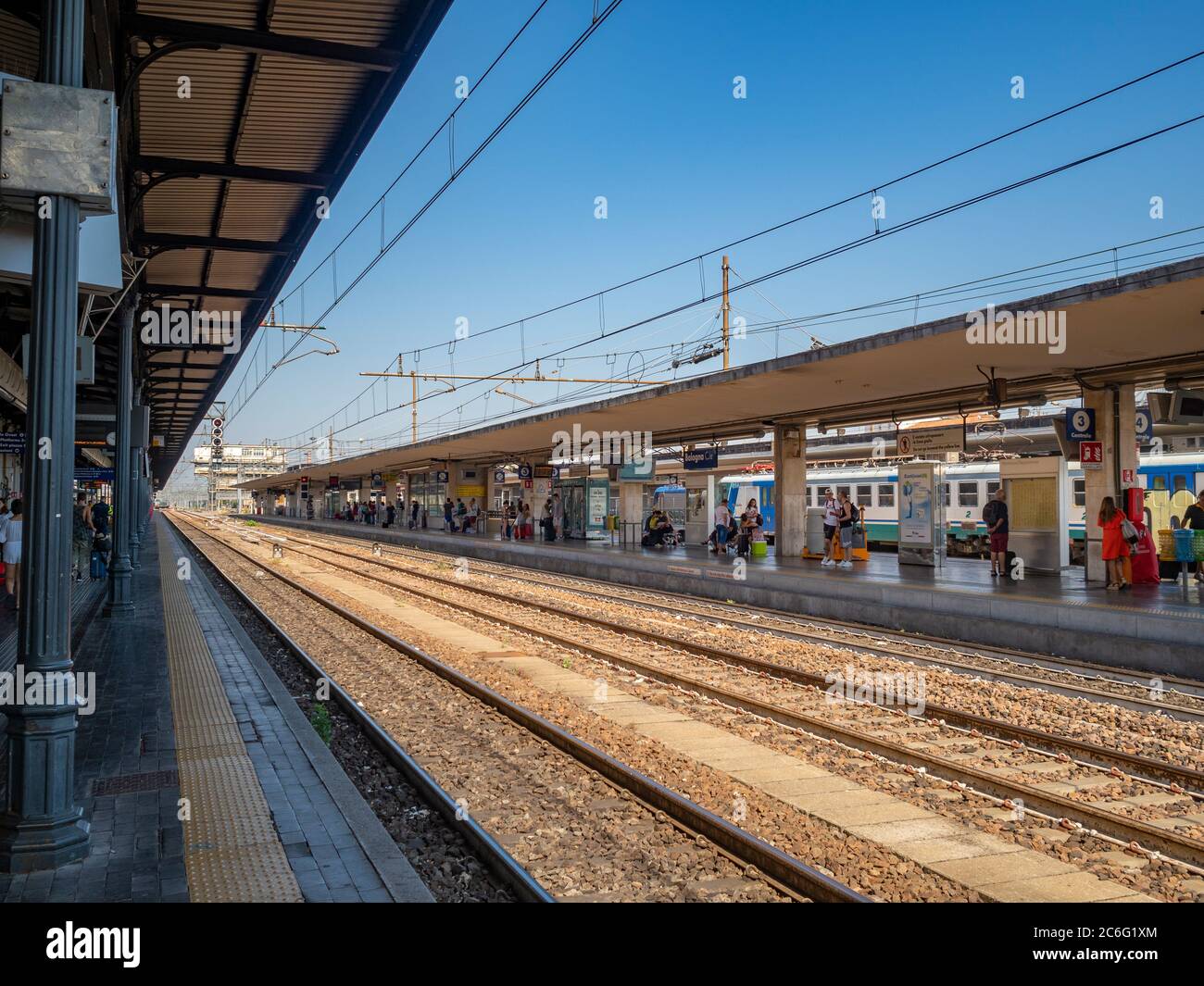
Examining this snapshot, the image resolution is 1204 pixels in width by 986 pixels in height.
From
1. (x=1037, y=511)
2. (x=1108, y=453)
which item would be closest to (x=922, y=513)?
(x=1037, y=511)

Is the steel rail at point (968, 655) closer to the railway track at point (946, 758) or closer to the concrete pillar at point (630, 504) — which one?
the railway track at point (946, 758)

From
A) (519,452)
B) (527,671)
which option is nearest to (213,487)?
(519,452)

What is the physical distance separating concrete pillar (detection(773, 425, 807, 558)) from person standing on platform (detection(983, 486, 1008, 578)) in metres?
7.40

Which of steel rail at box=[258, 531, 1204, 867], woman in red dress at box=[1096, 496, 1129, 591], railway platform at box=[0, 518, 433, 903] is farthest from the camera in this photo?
woman in red dress at box=[1096, 496, 1129, 591]

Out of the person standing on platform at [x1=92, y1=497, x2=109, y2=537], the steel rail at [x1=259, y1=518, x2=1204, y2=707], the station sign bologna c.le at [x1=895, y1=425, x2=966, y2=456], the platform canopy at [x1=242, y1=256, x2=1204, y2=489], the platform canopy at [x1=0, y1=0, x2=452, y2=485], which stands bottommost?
the steel rail at [x1=259, y1=518, x2=1204, y2=707]

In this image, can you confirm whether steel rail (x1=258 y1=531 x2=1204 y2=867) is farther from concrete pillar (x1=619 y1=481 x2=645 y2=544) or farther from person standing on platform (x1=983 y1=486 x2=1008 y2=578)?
concrete pillar (x1=619 y1=481 x2=645 y2=544)

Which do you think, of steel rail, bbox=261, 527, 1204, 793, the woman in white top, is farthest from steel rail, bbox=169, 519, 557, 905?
the woman in white top

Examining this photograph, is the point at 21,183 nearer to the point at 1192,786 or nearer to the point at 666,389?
the point at 1192,786

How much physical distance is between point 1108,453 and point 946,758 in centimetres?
1143

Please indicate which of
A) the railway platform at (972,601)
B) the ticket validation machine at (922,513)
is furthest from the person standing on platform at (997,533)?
the ticket validation machine at (922,513)

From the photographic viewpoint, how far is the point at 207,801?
5.78 meters

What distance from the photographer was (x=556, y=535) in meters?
37.8

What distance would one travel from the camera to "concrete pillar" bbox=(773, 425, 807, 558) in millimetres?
25453

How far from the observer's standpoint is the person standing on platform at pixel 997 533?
1809 cm
